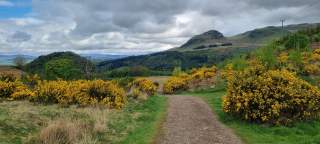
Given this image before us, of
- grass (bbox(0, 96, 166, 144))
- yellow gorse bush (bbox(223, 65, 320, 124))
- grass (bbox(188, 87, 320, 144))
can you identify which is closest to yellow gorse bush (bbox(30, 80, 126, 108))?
grass (bbox(0, 96, 166, 144))

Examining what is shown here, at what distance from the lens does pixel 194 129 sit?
1600cm

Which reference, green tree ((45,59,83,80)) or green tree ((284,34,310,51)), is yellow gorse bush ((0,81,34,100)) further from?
green tree ((45,59,83,80))

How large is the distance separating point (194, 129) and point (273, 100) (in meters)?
4.03

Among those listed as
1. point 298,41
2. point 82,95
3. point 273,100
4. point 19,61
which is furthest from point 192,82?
point 19,61

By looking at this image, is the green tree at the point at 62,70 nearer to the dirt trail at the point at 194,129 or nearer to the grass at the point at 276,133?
the dirt trail at the point at 194,129

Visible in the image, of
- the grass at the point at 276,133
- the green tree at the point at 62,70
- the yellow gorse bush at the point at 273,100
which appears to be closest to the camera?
the grass at the point at 276,133

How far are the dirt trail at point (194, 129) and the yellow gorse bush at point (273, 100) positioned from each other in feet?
4.37

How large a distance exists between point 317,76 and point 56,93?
19.7 metres

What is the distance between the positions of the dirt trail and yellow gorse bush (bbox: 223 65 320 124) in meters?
1.33

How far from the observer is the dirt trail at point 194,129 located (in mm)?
13922

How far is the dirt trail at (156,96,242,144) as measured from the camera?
13.9m

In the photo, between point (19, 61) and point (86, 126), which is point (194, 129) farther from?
point (19, 61)

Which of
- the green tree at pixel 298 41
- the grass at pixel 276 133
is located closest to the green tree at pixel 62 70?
the green tree at pixel 298 41

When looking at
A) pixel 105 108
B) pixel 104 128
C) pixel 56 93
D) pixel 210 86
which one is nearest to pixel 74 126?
pixel 104 128
